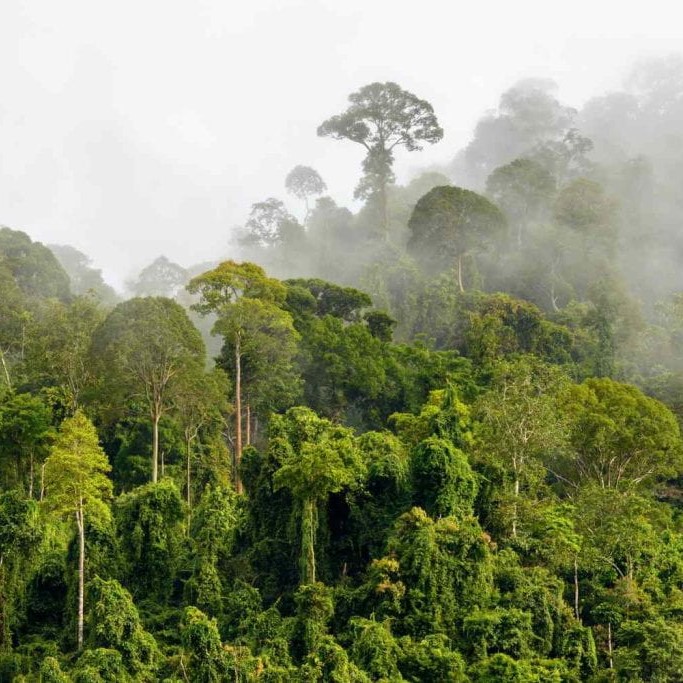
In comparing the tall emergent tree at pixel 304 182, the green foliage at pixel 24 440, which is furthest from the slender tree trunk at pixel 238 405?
the tall emergent tree at pixel 304 182

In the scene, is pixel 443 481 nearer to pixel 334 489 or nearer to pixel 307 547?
pixel 334 489

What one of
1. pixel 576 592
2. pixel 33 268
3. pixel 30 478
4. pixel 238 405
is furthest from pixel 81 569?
pixel 33 268

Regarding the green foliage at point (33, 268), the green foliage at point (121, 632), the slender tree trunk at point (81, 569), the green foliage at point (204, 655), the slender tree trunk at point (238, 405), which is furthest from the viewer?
the green foliage at point (33, 268)

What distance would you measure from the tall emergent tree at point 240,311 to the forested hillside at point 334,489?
0.11 metres

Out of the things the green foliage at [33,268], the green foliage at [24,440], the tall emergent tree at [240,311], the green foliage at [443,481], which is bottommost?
the green foliage at [443,481]

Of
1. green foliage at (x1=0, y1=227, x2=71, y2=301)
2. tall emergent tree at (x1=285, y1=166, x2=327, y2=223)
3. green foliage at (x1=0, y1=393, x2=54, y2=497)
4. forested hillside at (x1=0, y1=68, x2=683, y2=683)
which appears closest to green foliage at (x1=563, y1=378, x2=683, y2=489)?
forested hillside at (x1=0, y1=68, x2=683, y2=683)

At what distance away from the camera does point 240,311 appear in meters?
42.1

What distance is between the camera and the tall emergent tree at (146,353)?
37531 millimetres

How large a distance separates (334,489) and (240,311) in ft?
42.9

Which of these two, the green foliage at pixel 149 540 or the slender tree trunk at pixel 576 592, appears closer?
the slender tree trunk at pixel 576 592

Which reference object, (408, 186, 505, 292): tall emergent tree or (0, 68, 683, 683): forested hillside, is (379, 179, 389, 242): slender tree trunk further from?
(0, 68, 683, 683): forested hillside

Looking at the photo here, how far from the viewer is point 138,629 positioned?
2817 cm

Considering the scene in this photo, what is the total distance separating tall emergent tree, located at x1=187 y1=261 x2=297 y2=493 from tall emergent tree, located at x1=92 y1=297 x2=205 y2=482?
141 inches

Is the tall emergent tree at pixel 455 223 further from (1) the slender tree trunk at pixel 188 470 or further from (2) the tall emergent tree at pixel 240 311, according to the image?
(1) the slender tree trunk at pixel 188 470
